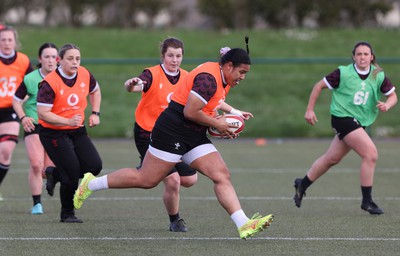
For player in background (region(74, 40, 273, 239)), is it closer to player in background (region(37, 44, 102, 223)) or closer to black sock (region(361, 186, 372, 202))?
player in background (region(37, 44, 102, 223))

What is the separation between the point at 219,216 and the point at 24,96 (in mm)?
2415

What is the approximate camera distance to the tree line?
3553cm

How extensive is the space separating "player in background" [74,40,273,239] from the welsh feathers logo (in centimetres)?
136

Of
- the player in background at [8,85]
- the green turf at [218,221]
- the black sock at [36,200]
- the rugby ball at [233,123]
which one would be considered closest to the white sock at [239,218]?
the green turf at [218,221]

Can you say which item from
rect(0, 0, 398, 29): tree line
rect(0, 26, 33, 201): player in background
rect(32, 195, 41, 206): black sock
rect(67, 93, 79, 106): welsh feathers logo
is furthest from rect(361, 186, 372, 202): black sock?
rect(0, 0, 398, 29): tree line

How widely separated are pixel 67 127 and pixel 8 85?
1.93 meters

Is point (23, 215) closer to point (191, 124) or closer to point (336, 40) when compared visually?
point (191, 124)

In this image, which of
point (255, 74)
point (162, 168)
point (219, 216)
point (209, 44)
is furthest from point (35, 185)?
point (209, 44)

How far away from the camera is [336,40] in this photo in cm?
2870

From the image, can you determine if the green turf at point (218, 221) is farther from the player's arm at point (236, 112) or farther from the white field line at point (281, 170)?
the player's arm at point (236, 112)

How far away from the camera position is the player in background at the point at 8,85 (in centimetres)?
1099

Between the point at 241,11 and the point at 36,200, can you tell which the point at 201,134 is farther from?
the point at 241,11

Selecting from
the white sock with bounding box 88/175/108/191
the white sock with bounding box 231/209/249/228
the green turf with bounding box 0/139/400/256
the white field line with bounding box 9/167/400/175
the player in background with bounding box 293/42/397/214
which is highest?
the player in background with bounding box 293/42/397/214

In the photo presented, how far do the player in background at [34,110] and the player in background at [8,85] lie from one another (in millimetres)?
462
